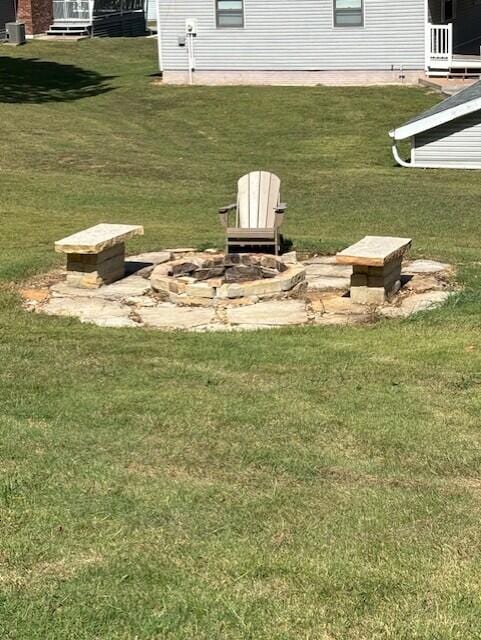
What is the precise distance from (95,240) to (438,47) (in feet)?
69.9

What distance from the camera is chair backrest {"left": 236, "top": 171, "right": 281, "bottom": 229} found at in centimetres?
1131

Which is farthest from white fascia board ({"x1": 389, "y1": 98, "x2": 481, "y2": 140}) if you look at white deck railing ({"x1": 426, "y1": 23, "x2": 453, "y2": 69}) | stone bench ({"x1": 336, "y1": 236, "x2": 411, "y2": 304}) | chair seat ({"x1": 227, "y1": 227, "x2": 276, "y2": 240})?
stone bench ({"x1": 336, "y1": 236, "x2": 411, "y2": 304})

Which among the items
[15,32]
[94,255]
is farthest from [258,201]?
[15,32]

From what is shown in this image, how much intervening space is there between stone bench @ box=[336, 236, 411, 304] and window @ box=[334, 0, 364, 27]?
20943 mm

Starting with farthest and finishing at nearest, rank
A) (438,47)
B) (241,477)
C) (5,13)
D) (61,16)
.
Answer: (61,16) < (5,13) < (438,47) < (241,477)

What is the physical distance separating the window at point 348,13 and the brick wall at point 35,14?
605 inches

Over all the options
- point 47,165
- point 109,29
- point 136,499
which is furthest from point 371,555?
point 109,29

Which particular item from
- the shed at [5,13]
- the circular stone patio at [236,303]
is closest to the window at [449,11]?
the shed at [5,13]

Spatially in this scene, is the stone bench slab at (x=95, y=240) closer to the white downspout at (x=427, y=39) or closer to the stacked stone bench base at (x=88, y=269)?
the stacked stone bench base at (x=88, y=269)

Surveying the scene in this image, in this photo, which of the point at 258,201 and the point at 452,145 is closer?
the point at 258,201

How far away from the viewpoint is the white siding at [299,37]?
2844cm

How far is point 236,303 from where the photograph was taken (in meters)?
8.95

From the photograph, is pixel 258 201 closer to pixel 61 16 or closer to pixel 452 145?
pixel 452 145

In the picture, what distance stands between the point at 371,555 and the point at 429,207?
1133 cm
